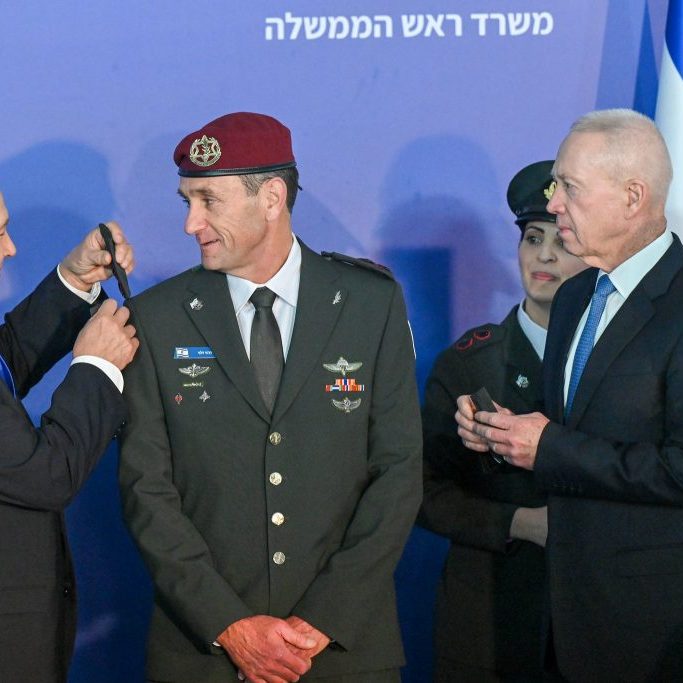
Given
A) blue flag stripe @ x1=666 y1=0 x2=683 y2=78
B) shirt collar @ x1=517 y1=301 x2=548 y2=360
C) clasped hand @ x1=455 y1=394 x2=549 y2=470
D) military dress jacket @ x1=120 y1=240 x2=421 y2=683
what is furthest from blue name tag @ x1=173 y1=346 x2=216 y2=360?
blue flag stripe @ x1=666 y1=0 x2=683 y2=78

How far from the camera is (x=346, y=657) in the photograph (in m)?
2.56

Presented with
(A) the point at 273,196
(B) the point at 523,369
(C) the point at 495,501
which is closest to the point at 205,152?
(A) the point at 273,196

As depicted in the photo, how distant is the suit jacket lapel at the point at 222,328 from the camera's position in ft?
8.53

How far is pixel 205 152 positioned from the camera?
265cm

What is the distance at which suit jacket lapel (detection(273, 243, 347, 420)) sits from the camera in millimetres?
2605

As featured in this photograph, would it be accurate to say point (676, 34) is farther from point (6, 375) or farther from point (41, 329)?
point (6, 375)

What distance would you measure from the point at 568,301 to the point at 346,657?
36.3 inches

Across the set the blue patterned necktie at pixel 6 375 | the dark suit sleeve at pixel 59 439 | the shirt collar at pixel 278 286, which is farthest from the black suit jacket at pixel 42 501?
the shirt collar at pixel 278 286

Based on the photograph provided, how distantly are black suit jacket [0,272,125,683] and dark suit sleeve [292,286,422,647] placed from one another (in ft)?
1.65

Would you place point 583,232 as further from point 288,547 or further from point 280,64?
point 280,64

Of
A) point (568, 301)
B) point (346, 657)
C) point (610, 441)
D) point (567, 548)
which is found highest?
point (568, 301)

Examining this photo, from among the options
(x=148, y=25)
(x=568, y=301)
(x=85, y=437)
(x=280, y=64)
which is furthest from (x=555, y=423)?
(x=148, y=25)

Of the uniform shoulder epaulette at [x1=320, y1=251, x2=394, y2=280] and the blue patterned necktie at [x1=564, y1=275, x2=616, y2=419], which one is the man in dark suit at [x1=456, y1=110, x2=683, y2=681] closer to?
the blue patterned necktie at [x1=564, y1=275, x2=616, y2=419]

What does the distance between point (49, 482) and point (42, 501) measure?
4 cm
